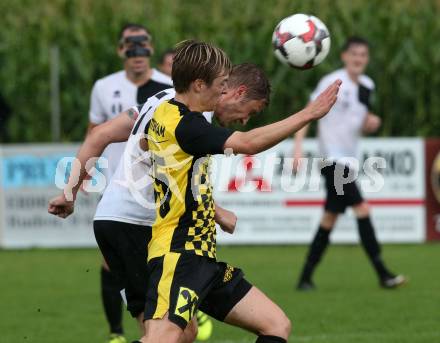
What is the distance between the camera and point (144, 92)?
8344mm

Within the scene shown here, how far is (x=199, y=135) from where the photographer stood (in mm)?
5266

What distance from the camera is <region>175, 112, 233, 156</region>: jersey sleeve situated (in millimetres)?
5238

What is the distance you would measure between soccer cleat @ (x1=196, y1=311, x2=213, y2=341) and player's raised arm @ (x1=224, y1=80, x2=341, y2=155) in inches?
133

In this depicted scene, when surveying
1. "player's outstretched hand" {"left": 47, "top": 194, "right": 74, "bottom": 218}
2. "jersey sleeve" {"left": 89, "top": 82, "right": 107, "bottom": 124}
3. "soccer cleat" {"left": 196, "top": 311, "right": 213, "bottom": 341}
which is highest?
"jersey sleeve" {"left": 89, "top": 82, "right": 107, "bottom": 124}

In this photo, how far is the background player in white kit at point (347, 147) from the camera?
35.6ft

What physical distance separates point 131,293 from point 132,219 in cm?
42

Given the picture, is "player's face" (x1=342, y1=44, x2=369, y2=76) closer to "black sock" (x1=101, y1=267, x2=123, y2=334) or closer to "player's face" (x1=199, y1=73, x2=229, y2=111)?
"black sock" (x1=101, y1=267, x2=123, y2=334)

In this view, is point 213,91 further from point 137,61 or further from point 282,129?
point 137,61

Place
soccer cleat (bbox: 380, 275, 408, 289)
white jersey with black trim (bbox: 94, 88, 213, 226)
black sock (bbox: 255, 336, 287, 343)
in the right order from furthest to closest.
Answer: soccer cleat (bbox: 380, 275, 408, 289) → white jersey with black trim (bbox: 94, 88, 213, 226) → black sock (bbox: 255, 336, 287, 343)

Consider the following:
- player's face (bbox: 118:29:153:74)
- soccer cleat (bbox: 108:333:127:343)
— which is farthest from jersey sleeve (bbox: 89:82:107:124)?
soccer cleat (bbox: 108:333:127:343)

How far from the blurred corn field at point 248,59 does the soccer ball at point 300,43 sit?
10280mm

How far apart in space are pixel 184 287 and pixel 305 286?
5.53 metres

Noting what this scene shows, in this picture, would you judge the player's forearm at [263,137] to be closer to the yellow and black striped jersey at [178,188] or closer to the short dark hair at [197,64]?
the yellow and black striped jersey at [178,188]

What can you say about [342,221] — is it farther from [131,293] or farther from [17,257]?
[131,293]
